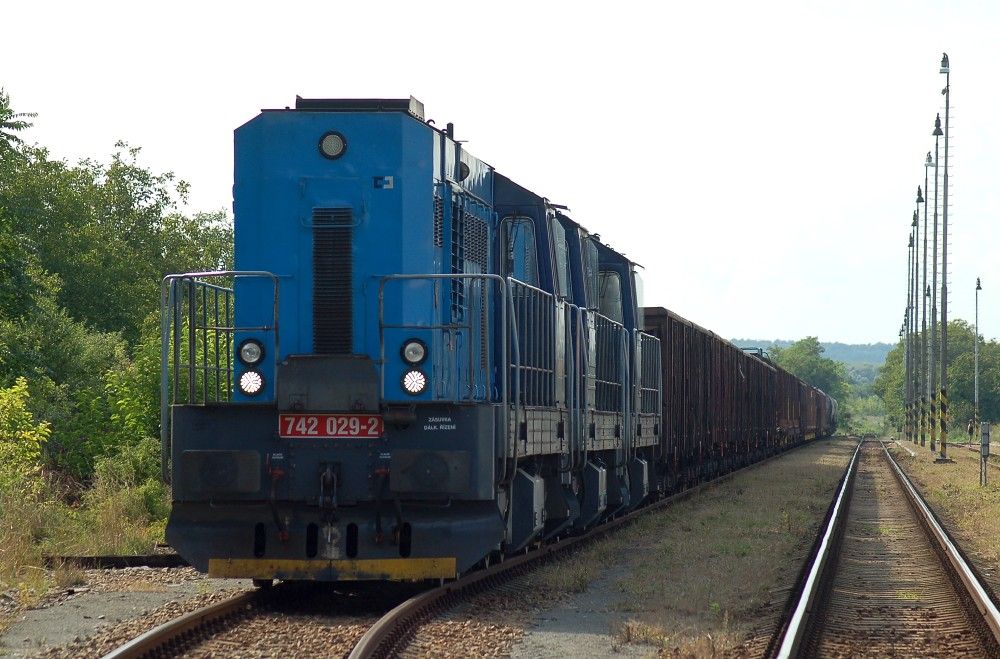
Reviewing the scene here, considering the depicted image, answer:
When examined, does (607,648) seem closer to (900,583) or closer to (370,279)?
(370,279)

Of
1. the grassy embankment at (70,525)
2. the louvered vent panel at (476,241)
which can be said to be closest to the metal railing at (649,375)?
the louvered vent panel at (476,241)

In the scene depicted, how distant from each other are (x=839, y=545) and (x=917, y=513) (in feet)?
18.7

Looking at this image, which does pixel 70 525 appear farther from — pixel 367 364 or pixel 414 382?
pixel 414 382

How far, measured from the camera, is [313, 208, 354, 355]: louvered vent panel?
392 inches

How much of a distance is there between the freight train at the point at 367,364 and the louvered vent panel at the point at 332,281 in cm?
1

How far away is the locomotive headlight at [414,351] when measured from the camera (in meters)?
9.61

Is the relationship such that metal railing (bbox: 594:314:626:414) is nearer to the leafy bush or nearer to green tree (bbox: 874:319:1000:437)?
the leafy bush

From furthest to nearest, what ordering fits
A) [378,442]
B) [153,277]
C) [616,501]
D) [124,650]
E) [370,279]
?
1. [153,277]
2. [616,501]
3. [370,279]
4. [378,442]
5. [124,650]

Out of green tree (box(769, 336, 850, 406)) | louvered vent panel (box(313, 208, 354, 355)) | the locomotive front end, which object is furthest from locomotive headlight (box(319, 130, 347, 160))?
green tree (box(769, 336, 850, 406))

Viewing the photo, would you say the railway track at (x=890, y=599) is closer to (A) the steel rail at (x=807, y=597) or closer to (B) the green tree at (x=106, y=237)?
(A) the steel rail at (x=807, y=597)

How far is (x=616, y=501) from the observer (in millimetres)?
15891

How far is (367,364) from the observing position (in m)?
9.39

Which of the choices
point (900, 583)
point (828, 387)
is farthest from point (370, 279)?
point (828, 387)

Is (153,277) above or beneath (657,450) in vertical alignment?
above
